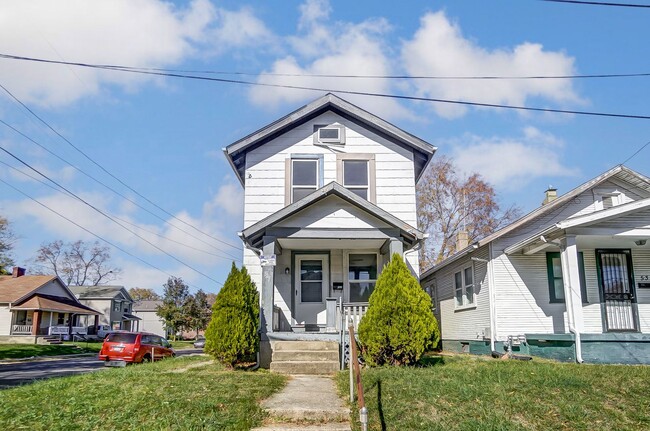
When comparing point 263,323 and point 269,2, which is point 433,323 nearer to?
point 263,323

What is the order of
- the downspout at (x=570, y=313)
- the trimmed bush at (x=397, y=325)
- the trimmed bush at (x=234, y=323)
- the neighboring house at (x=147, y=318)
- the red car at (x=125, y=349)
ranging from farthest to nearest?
1. the neighboring house at (x=147, y=318)
2. the red car at (x=125, y=349)
3. the downspout at (x=570, y=313)
4. the trimmed bush at (x=234, y=323)
5. the trimmed bush at (x=397, y=325)

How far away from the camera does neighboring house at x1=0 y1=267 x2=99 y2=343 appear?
40438 mm

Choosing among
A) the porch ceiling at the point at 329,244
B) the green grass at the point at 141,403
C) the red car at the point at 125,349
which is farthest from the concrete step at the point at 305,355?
the red car at the point at 125,349

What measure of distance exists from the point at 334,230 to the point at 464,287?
659 cm

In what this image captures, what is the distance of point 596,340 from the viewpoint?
38.8ft

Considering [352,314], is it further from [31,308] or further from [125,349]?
[31,308]

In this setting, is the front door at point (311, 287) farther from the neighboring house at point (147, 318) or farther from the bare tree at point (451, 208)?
the neighboring house at point (147, 318)

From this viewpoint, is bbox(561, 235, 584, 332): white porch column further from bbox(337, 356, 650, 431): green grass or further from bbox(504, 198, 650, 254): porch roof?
bbox(337, 356, 650, 431): green grass

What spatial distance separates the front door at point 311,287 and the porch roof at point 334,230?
2.32 metres

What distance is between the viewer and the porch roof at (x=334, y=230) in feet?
39.0

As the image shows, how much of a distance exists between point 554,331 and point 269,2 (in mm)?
11209

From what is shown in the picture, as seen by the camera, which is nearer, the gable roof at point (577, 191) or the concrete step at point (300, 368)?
the concrete step at point (300, 368)

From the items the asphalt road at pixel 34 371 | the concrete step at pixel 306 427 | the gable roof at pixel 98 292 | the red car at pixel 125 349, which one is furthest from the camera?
the gable roof at pixel 98 292

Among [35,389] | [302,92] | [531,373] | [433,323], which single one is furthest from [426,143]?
[35,389]
